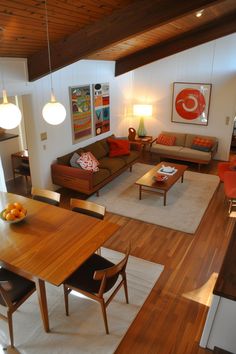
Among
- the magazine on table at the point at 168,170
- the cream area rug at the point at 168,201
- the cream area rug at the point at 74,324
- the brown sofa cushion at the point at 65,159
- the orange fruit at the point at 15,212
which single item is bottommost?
the cream area rug at the point at 74,324

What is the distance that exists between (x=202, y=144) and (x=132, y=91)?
2598 millimetres

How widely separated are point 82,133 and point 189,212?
2.94m

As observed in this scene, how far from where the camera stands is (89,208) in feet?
11.4

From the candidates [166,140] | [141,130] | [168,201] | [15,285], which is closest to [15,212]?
[15,285]

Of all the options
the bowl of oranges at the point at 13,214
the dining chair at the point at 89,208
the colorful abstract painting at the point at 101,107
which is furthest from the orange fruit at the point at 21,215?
the colorful abstract painting at the point at 101,107

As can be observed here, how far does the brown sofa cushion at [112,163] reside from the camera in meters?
Result: 6.07

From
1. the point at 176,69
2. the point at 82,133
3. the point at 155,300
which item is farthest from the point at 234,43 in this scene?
the point at 155,300

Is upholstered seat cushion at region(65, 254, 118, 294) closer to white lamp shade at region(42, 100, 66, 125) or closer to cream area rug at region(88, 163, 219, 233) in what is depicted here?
white lamp shade at region(42, 100, 66, 125)

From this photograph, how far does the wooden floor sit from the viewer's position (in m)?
2.79

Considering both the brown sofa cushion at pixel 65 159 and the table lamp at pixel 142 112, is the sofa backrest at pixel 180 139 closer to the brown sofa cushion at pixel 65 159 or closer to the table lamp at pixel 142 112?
the table lamp at pixel 142 112

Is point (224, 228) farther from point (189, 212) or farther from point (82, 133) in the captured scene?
point (82, 133)

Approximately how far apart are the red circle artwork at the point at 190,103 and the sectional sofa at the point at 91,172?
6.71 ft

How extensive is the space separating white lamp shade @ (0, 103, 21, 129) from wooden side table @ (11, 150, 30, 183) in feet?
11.9

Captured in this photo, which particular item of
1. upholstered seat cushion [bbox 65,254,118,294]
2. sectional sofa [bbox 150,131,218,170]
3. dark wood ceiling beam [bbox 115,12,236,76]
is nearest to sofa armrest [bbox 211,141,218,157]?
sectional sofa [bbox 150,131,218,170]
